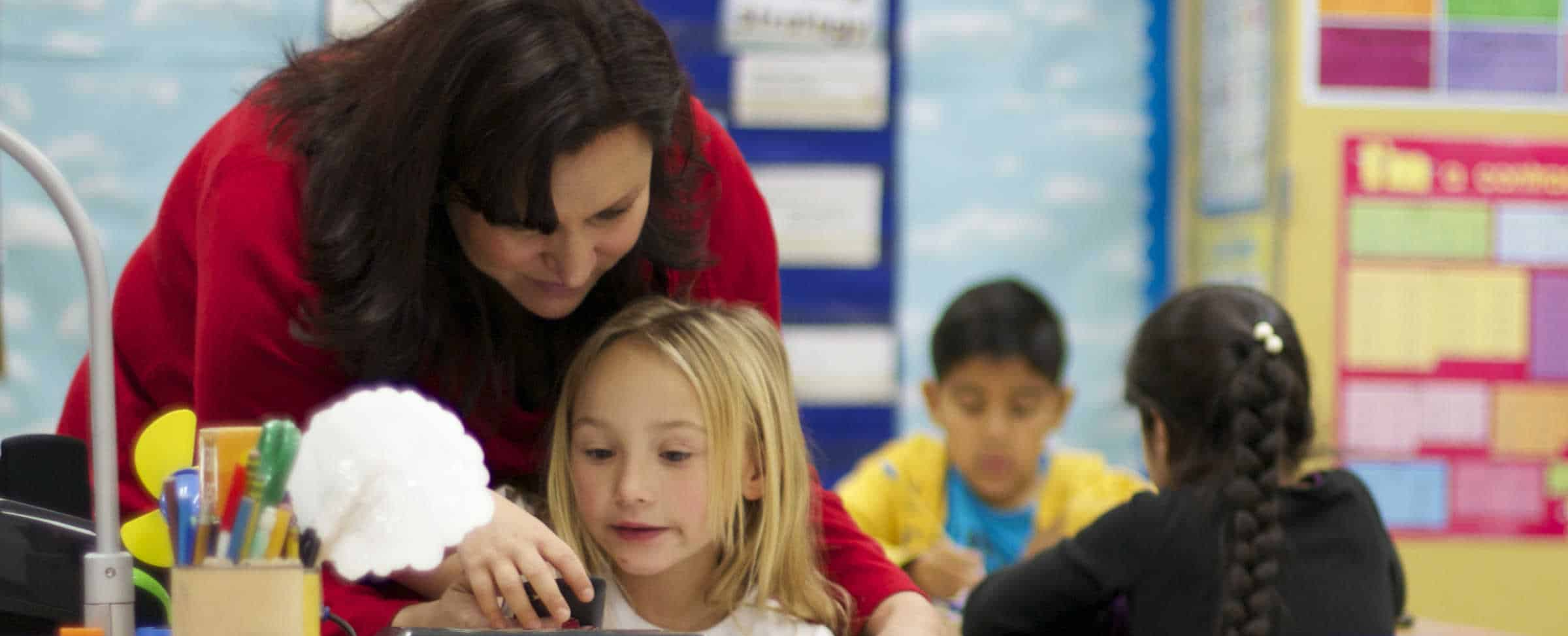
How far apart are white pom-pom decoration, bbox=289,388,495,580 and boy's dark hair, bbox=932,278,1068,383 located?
5.63 ft

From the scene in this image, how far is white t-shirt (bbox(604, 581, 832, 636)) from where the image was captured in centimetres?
141

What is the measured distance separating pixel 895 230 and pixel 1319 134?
2.87 feet

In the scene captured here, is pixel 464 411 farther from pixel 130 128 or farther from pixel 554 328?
pixel 130 128

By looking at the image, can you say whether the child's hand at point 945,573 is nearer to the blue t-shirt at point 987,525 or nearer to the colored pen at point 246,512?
the blue t-shirt at point 987,525

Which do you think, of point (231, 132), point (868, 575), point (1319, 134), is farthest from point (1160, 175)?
point (231, 132)

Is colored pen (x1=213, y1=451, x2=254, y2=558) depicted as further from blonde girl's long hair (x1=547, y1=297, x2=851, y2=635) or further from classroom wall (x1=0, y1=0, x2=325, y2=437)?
classroom wall (x1=0, y1=0, x2=325, y2=437)

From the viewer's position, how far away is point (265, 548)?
883 mm

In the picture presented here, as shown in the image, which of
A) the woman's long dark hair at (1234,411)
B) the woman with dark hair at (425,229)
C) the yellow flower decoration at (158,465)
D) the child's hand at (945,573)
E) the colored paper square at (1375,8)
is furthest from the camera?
the colored paper square at (1375,8)

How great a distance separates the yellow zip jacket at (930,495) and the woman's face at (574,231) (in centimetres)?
124

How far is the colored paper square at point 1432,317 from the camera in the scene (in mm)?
2951

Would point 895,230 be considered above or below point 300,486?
above

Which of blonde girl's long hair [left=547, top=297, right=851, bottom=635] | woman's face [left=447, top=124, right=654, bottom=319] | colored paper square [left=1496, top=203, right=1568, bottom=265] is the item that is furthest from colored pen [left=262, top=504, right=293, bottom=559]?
colored paper square [left=1496, top=203, right=1568, bottom=265]

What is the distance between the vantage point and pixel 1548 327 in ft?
9.78

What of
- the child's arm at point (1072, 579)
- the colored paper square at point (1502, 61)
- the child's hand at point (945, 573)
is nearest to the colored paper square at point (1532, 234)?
the colored paper square at point (1502, 61)
